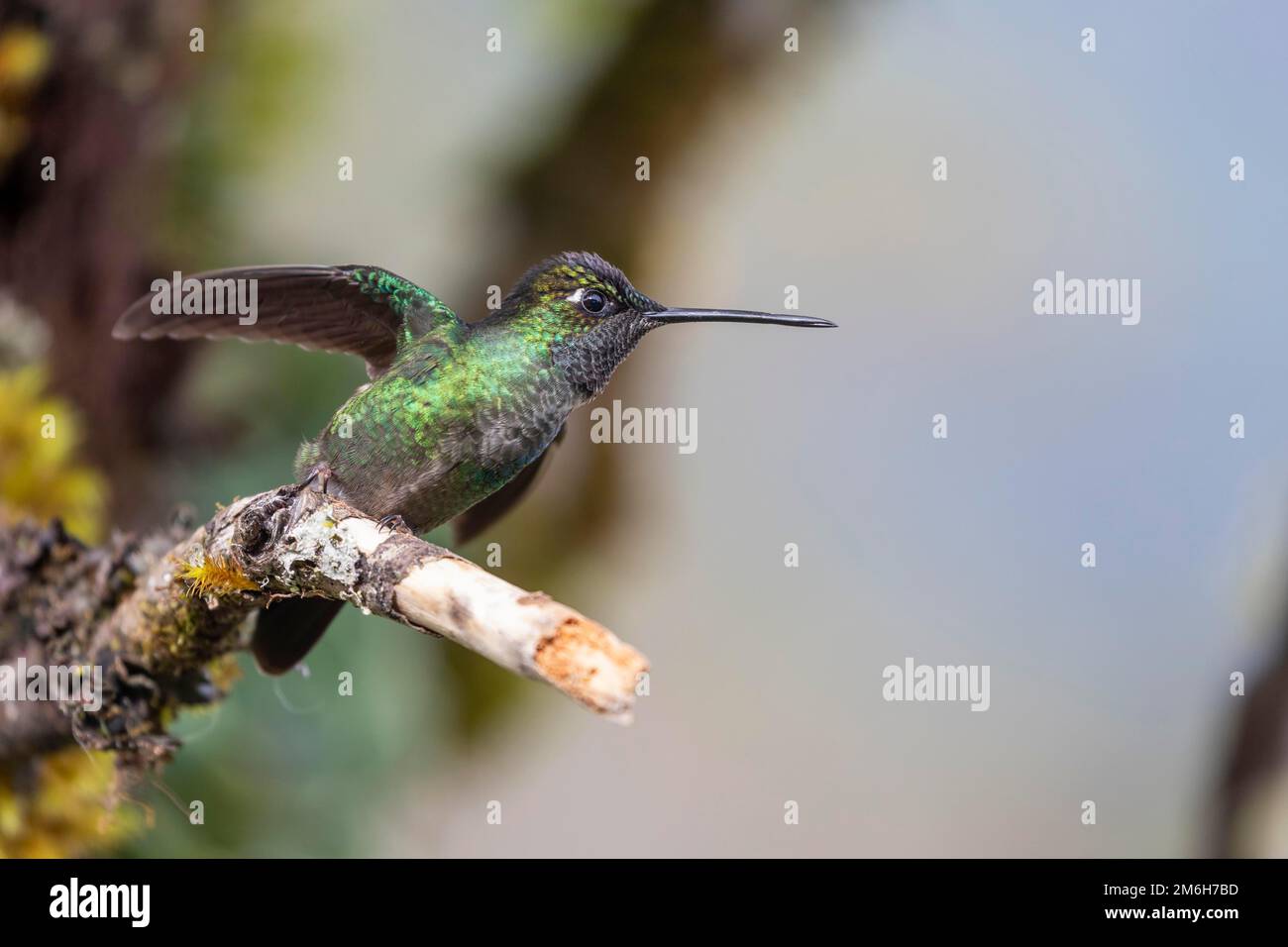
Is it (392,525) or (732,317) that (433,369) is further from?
(732,317)

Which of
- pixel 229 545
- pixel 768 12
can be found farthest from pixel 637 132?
pixel 229 545

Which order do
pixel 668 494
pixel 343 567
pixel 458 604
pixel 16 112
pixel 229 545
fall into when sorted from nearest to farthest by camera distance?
pixel 458 604
pixel 343 567
pixel 229 545
pixel 16 112
pixel 668 494

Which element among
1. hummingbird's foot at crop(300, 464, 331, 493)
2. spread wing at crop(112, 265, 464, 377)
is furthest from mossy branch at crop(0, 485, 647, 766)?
spread wing at crop(112, 265, 464, 377)

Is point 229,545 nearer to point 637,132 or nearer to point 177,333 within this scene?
point 177,333

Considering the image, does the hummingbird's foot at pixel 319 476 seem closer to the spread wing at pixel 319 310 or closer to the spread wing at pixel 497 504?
the spread wing at pixel 319 310

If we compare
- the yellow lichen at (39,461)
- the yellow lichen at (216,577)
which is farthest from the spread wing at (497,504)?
the yellow lichen at (39,461)
